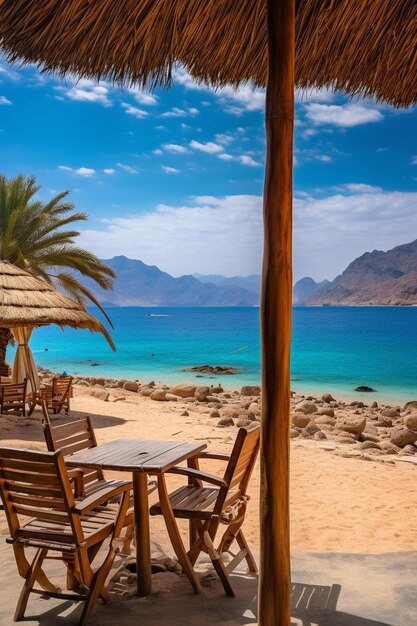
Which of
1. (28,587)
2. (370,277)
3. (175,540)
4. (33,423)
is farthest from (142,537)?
(370,277)

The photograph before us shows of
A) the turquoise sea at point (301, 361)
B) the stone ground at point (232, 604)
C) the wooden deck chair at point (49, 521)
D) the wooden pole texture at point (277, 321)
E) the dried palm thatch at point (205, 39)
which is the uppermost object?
the dried palm thatch at point (205, 39)

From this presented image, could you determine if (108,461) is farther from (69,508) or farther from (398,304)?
(398,304)

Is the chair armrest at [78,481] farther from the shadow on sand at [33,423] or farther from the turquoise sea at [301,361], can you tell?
the turquoise sea at [301,361]

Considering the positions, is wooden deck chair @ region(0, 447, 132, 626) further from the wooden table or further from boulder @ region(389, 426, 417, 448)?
boulder @ region(389, 426, 417, 448)

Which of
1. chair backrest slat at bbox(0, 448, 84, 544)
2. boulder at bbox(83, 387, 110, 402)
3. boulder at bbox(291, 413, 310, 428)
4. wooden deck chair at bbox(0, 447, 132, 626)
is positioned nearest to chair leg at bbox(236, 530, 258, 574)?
wooden deck chair at bbox(0, 447, 132, 626)

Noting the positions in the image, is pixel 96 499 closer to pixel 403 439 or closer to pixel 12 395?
pixel 12 395

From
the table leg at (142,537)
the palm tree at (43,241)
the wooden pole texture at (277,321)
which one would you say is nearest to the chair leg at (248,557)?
the table leg at (142,537)

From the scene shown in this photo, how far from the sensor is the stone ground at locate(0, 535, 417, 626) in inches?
129

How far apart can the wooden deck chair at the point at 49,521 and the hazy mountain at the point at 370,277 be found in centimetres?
16976

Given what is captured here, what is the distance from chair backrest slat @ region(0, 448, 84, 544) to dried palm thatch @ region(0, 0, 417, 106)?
215 cm

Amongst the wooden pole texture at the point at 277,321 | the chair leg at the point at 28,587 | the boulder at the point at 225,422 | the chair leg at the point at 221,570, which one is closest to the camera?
the wooden pole texture at the point at 277,321

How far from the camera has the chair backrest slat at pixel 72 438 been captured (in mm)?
4082

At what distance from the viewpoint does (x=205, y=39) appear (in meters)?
3.29

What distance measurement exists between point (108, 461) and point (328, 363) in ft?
125
